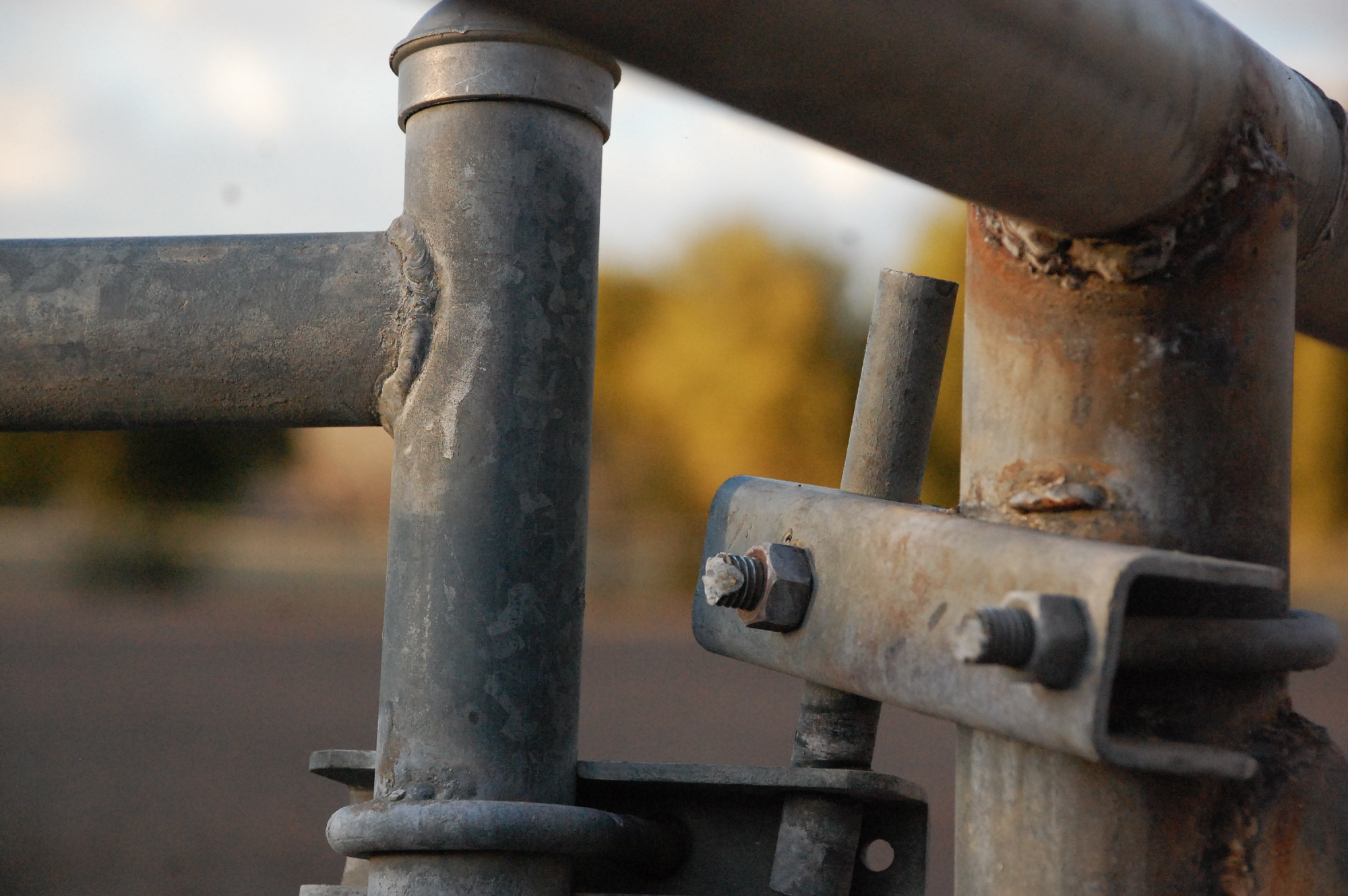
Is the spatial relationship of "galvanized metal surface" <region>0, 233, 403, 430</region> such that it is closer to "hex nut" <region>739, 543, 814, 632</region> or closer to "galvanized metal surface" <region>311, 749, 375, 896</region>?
"galvanized metal surface" <region>311, 749, 375, 896</region>

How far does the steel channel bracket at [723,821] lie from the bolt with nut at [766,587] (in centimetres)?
53

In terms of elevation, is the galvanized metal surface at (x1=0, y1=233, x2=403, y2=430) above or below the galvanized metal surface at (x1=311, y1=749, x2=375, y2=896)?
above

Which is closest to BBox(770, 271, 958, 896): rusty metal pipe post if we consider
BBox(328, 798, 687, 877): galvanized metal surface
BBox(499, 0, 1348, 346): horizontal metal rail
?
BBox(328, 798, 687, 877): galvanized metal surface

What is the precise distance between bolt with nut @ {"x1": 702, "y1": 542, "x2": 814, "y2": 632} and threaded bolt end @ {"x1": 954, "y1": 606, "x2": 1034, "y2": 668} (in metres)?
0.47

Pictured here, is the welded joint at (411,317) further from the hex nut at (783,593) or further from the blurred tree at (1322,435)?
the blurred tree at (1322,435)

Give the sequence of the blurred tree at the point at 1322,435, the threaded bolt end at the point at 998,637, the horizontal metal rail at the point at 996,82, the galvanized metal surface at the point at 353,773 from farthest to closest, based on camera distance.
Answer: the blurred tree at the point at 1322,435
the galvanized metal surface at the point at 353,773
the threaded bolt end at the point at 998,637
the horizontal metal rail at the point at 996,82

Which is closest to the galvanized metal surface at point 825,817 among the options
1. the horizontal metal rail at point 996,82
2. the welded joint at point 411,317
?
the welded joint at point 411,317

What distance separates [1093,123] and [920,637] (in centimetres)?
62

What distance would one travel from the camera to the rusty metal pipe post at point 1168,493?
152 cm

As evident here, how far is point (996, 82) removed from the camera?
1.25 meters

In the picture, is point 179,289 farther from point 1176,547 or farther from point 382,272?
point 1176,547

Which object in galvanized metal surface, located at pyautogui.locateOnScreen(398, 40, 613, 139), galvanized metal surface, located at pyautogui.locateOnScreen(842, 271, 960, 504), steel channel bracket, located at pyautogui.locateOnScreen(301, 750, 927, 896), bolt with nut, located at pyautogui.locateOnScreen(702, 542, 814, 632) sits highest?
galvanized metal surface, located at pyautogui.locateOnScreen(398, 40, 613, 139)

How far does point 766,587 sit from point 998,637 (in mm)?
519

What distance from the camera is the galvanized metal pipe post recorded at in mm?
2064
